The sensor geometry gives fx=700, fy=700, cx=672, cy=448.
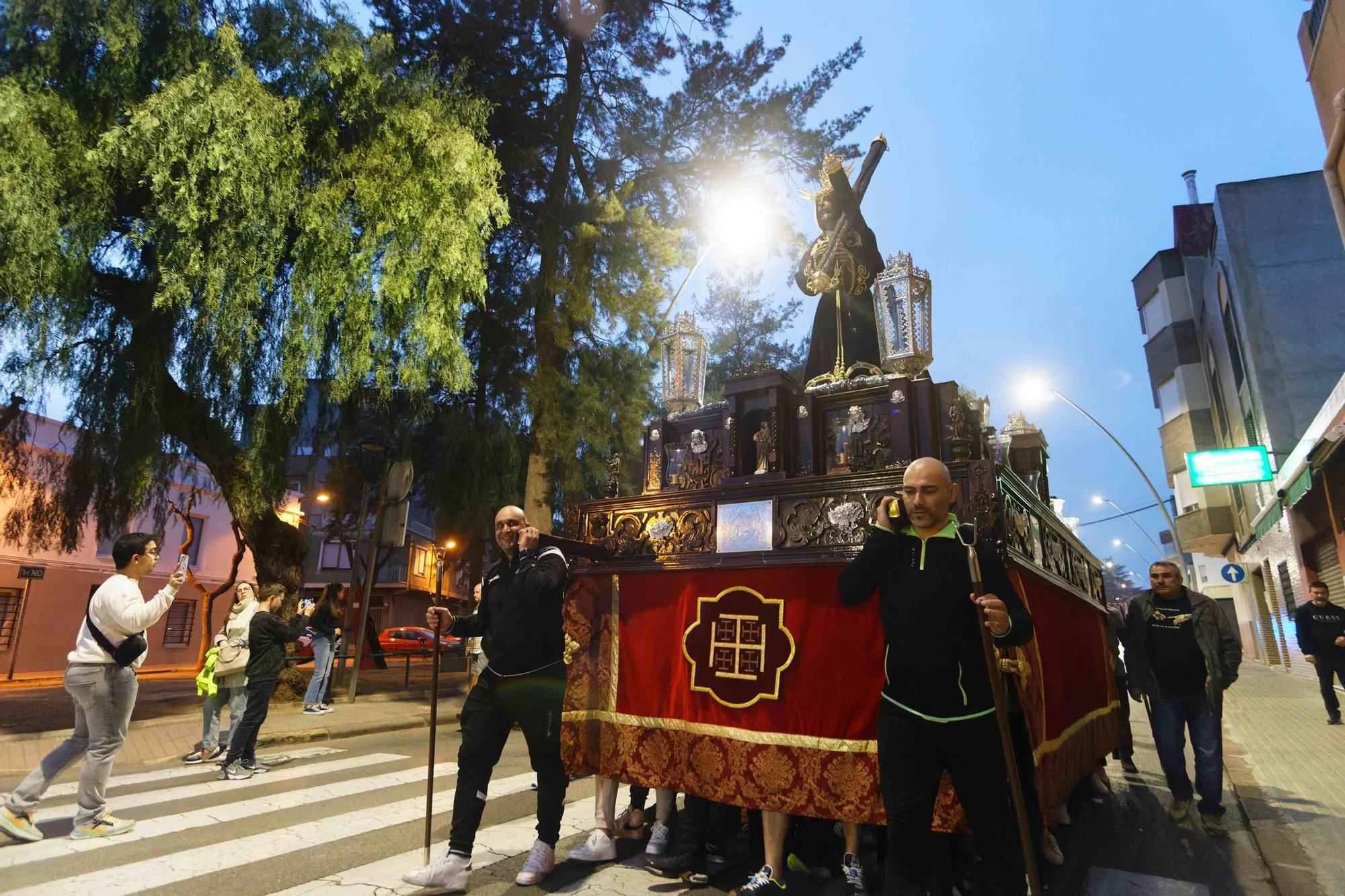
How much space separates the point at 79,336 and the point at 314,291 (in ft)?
10.2

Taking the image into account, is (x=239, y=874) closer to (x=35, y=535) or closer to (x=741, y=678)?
(x=741, y=678)

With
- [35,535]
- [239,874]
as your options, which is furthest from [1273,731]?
[35,535]

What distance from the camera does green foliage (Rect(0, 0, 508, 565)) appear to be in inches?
324

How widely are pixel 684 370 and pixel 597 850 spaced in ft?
11.8

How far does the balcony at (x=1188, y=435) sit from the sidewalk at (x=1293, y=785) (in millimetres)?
17545

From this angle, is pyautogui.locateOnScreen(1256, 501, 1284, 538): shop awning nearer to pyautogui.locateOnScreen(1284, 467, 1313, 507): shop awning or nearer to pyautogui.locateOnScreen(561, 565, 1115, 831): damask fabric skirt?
pyautogui.locateOnScreen(1284, 467, 1313, 507): shop awning

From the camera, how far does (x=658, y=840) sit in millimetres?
4262

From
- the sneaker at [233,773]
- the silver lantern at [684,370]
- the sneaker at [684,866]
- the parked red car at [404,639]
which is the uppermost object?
the silver lantern at [684,370]

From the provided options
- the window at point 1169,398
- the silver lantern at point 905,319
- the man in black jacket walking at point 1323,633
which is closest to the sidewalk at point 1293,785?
the man in black jacket walking at point 1323,633

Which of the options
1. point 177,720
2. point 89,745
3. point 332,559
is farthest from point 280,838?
point 332,559

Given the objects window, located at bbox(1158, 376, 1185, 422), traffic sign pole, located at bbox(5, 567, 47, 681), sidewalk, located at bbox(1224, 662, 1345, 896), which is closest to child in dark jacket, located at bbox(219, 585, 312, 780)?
sidewalk, located at bbox(1224, 662, 1345, 896)

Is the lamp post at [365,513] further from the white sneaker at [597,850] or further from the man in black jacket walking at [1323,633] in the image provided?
the man in black jacket walking at [1323,633]

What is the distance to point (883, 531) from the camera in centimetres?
304

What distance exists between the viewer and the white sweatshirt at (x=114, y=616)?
4480 mm
